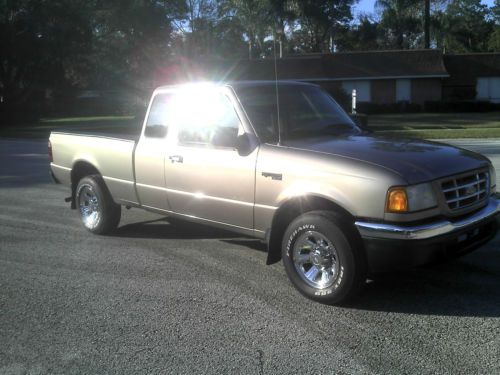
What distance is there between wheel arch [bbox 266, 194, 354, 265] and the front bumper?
0.94 ft

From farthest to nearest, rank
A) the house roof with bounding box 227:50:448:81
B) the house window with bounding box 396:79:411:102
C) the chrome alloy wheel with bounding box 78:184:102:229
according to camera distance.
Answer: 1. the house window with bounding box 396:79:411:102
2. the house roof with bounding box 227:50:448:81
3. the chrome alloy wheel with bounding box 78:184:102:229

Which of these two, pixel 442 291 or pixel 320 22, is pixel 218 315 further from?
pixel 320 22

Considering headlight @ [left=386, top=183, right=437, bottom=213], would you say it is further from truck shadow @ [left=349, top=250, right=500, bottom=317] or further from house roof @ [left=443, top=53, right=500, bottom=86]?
house roof @ [left=443, top=53, right=500, bottom=86]

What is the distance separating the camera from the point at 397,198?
4320mm

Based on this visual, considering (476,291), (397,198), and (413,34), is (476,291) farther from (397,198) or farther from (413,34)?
(413,34)

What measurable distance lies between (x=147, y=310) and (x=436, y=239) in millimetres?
2416

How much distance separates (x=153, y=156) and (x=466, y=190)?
330 centimetres

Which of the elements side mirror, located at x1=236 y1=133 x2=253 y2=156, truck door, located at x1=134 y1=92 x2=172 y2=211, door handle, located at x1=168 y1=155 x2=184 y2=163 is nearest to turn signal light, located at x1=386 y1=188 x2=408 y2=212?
side mirror, located at x1=236 y1=133 x2=253 y2=156

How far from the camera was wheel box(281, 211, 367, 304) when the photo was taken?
14.8 ft

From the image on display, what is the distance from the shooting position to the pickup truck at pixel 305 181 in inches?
173

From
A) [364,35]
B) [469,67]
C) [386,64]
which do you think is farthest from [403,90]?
[364,35]

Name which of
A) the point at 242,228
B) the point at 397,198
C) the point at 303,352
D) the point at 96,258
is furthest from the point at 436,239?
the point at 96,258

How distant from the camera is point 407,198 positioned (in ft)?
14.1

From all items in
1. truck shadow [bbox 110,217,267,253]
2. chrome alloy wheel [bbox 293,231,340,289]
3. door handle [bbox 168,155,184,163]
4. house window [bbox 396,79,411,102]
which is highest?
house window [bbox 396,79,411,102]
